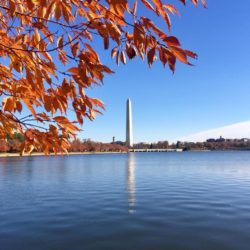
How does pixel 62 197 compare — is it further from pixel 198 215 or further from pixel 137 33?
pixel 137 33

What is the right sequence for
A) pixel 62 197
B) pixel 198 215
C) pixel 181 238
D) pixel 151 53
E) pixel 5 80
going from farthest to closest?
pixel 62 197 → pixel 198 215 → pixel 181 238 → pixel 5 80 → pixel 151 53

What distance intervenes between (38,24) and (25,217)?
17.6 m

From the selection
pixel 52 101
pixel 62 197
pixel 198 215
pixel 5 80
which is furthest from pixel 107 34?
pixel 62 197

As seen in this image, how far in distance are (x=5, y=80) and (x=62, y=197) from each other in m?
24.2

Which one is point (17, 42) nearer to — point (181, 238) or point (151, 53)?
point (151, 53)

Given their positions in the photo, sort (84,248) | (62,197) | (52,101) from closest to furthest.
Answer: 1. (52,101)
2. (84,248)
3. (62,197)

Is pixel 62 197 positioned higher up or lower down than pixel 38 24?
lower down

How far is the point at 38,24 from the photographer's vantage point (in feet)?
12.3

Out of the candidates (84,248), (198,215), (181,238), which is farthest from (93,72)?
(198,215)

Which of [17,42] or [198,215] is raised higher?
[17,42]

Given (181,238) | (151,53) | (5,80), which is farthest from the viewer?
(181,238)

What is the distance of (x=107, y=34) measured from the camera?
3.36 metres

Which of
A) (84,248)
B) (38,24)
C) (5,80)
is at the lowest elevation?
(84,248)

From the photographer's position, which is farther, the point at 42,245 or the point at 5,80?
the point at 42,245
